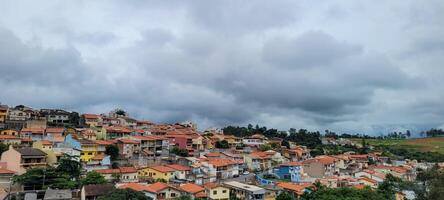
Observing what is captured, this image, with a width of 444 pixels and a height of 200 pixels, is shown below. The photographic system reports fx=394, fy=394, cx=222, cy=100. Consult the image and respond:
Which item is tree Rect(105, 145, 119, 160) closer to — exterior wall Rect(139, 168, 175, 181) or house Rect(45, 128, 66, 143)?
exterior wall Rect(139, 168, 175, 181)

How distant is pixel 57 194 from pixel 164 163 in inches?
743

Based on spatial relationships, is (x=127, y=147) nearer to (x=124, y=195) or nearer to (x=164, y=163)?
(x=164, y=163)

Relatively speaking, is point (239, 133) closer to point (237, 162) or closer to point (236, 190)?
point (237, 162)

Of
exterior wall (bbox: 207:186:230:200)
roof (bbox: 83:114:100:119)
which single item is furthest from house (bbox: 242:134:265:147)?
exterior wall (bbox: 207:186:230:200)

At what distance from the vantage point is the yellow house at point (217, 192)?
1615 inches

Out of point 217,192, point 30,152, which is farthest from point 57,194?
point 217,192

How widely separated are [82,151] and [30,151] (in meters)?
6.99

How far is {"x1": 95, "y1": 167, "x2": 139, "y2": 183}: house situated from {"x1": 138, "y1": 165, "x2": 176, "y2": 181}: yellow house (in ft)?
4.33

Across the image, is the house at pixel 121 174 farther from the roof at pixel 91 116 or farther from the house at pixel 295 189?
the roof at pixel 91 116

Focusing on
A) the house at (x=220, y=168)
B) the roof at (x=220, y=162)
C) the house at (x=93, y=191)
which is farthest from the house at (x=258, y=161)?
the house at (x=93, y=191)

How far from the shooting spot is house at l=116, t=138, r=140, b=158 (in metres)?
53.9

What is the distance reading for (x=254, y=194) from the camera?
138 feet

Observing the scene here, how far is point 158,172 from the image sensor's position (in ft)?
154

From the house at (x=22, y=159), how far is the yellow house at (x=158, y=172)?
36.7 feet
